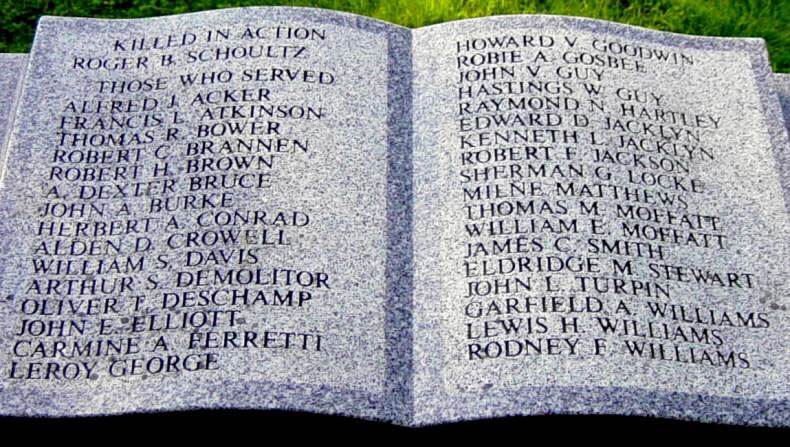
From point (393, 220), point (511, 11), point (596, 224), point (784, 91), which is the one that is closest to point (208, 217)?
point (393, 220)

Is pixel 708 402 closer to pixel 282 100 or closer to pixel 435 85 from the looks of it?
pixel 435 85

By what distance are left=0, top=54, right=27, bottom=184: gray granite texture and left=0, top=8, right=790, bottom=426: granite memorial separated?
36 mm

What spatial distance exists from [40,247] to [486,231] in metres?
1.95

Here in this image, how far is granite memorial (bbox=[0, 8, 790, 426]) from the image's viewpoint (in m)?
4.52

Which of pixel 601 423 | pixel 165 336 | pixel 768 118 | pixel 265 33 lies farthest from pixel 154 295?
pixel 768 118

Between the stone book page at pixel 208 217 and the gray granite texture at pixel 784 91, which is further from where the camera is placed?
the gray granite texture at pixel 784 91

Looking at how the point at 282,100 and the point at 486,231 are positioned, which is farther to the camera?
the point at 282,100

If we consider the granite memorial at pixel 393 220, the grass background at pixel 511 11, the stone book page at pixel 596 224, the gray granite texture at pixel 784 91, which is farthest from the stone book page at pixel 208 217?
the gray granite texture at pixel 784 91

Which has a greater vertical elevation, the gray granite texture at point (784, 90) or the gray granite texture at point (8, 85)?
the gray granite texture at point (8, 85)

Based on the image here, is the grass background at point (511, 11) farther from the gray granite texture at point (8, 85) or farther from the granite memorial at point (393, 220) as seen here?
the granite memorial at point (393, 220)

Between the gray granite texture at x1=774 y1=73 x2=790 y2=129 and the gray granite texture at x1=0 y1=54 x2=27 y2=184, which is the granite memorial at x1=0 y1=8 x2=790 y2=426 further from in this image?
the gray granite texture at x1=774 y1=73 x2=790 y2=129

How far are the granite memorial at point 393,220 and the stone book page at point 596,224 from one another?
0.01 metres

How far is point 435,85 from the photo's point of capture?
217 inches

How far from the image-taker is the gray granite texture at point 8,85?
566 cm
